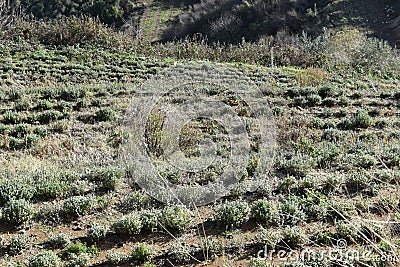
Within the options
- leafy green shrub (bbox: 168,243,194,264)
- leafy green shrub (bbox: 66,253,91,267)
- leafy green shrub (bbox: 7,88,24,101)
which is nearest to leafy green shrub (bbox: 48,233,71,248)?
leafy green shrub (bbox: 66,253,91,267)

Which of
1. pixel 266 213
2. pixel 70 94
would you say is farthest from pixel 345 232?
pixel 70 94

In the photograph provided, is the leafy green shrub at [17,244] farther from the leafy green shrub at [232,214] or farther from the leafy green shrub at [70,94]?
the leafy green shrub at [70,94]

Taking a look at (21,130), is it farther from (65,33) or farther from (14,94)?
(65,33)

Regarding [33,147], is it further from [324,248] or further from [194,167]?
[324,248]

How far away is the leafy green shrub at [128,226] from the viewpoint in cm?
509

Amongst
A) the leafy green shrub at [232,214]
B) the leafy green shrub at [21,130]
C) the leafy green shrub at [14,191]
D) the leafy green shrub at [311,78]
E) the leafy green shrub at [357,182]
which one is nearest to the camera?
the leafy green shrub at [232,214]

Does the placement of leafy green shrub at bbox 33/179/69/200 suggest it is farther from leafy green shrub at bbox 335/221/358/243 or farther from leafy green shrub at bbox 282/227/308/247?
leafy green shrub at bbox 335/221/358/243

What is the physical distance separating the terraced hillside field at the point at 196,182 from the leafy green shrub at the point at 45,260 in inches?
0.4

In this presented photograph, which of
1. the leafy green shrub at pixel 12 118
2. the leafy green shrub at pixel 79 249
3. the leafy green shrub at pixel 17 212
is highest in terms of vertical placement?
the leafy green shrub at pixel 12 118

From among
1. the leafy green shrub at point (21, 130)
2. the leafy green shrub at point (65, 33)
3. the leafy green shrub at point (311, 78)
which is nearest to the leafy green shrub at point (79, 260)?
the leafy green shrub at point (21, 130)

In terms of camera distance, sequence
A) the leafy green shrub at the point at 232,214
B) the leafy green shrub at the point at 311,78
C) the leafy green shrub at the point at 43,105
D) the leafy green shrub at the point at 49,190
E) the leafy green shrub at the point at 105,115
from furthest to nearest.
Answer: the leafy green shrub at the point at 311,78 < the leafy green shrub at the point at 43,105 < the leafy green shrub at the point at 105,115 < the leafy green shrub at the point at 49,190 < the leafy green shrub at the point at 232,214

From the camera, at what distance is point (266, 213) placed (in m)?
5.41

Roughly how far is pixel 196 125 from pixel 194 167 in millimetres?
2930

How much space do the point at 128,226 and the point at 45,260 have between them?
1129 millimetres
